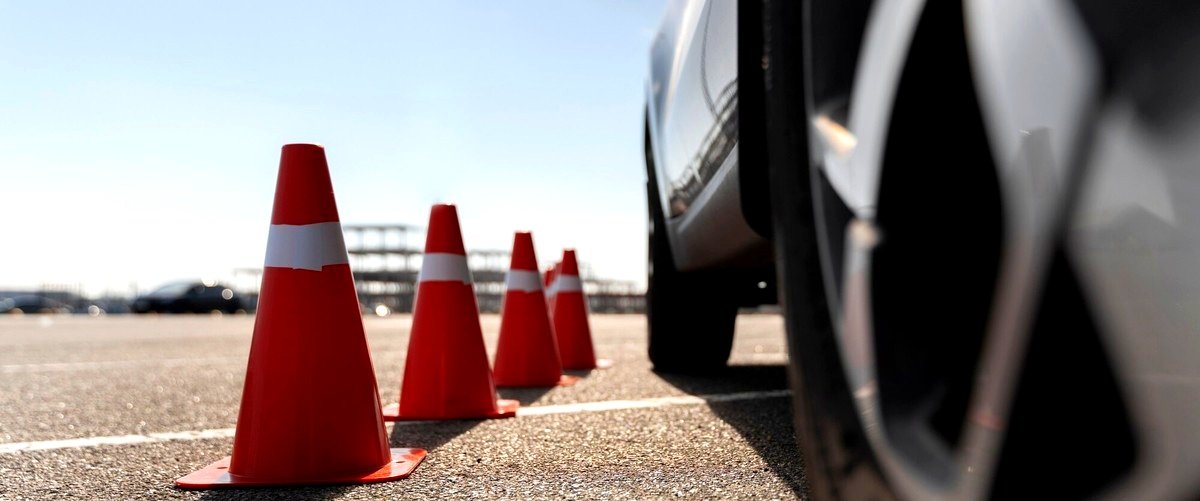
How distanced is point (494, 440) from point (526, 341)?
6.38 feet

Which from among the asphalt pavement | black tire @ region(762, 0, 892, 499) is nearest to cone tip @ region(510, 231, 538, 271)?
the asphalt pavement

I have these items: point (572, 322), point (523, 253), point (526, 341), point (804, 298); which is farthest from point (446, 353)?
point (572, 322)

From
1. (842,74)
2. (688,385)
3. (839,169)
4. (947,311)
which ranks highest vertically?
(842,74)

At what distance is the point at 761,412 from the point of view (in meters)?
3.54

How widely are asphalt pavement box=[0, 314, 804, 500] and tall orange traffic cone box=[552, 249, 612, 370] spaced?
60 centimetres

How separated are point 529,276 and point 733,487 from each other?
2.94m

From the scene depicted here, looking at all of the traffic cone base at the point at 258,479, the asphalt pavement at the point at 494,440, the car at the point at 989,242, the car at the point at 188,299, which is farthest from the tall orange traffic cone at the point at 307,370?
the car at the point at 188,299

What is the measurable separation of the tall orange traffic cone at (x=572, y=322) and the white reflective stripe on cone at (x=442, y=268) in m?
2.10

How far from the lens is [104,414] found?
381 centimetres

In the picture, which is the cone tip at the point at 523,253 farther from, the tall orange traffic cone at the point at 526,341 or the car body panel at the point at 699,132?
the car body panel at the point at 699,132

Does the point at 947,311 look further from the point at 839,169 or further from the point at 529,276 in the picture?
the point at 529,276

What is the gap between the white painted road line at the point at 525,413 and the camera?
3.06 m

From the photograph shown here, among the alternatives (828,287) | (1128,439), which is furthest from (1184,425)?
(828,287)

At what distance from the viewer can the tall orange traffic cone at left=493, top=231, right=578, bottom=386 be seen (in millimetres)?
4898
